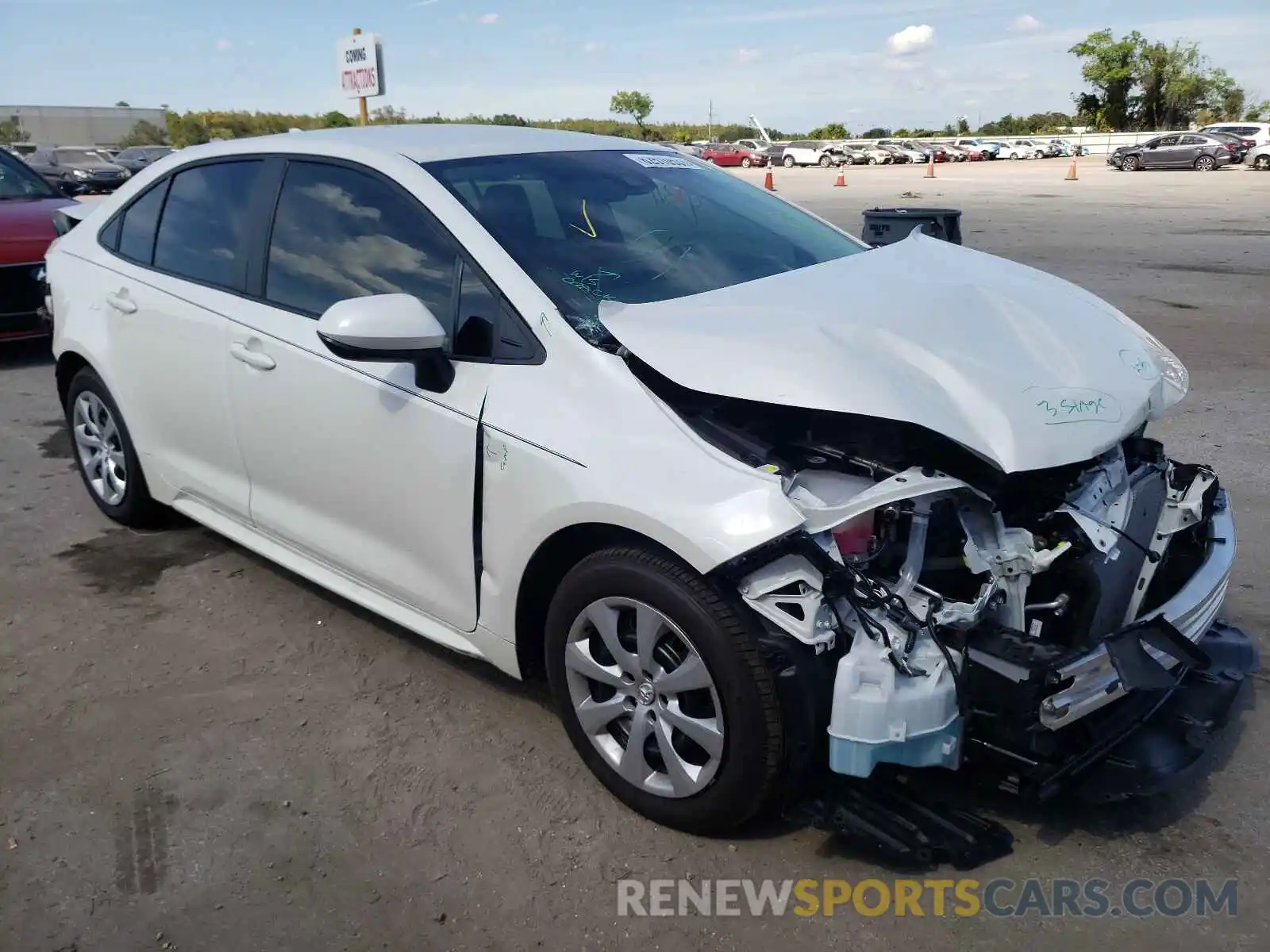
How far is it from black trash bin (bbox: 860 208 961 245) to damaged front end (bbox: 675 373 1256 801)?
11.9 feet

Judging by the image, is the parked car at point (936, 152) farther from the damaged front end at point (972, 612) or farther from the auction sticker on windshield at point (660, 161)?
the damaged front end at point (972, 612)

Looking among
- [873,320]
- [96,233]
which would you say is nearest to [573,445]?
[873,320]

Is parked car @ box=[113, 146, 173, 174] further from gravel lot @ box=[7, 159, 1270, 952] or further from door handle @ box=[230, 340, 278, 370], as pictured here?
door handle @ box=[230, 340, 278, 370]

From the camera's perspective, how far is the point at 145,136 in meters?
54.5

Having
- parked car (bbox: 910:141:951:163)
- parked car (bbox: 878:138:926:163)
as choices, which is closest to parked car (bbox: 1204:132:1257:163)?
parked car (bbox: 910:141:951:163)

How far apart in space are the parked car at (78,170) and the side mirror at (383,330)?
2001 centimetres

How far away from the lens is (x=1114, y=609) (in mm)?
2705

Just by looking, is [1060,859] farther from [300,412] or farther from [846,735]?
[300,412]

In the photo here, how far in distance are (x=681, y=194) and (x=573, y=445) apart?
4.83 ft

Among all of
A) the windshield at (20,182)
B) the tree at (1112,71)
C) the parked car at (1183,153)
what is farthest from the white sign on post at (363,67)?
the tree at (1112,71)

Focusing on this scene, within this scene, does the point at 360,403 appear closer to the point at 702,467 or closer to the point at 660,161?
the point at 702,467

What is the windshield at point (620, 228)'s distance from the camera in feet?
10.2

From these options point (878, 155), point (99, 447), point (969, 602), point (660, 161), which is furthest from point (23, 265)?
point (878, 155)

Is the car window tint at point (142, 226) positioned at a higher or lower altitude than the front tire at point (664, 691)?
higher
